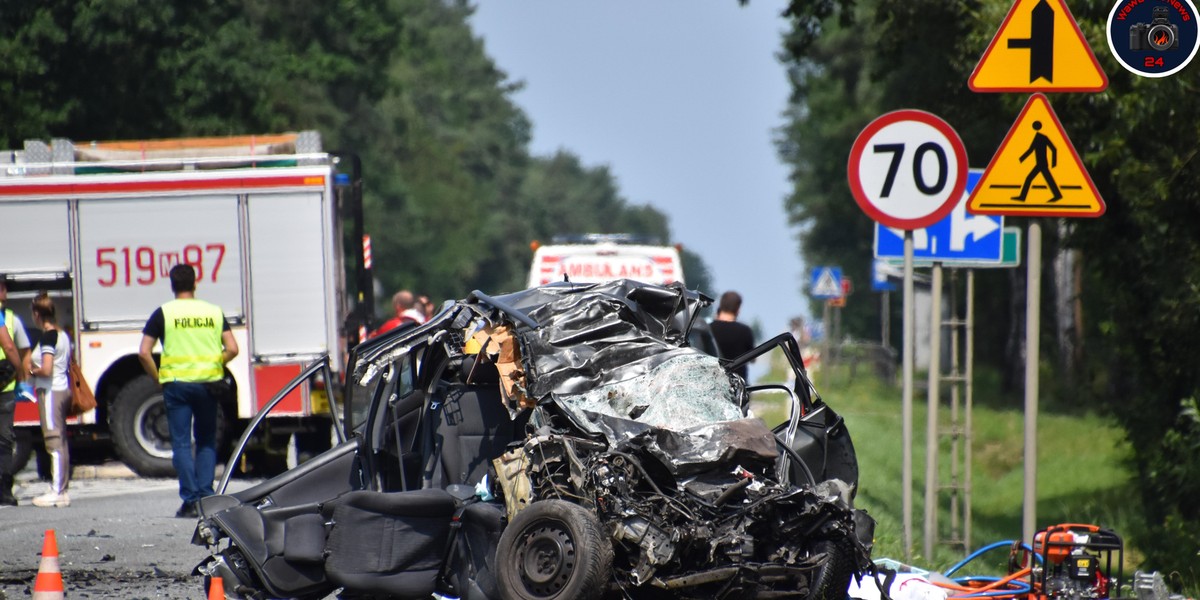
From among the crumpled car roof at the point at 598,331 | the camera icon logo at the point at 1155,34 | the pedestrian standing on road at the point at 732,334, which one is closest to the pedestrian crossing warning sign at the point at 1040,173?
the camera icon logo at the point at 1155,34

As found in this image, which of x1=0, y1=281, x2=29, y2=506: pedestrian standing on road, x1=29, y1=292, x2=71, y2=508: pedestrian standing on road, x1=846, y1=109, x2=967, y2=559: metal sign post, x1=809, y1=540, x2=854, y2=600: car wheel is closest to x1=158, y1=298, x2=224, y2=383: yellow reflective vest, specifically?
x1=0, y1=281, x2=29, y2=506: pedestrian standing on road

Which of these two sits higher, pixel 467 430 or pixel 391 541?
pixel 467 430

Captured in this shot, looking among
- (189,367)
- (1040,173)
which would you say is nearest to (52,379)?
(189,367)

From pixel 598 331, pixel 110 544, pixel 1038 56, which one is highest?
pixel 1038 56

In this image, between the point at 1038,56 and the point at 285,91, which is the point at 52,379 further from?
the point at 285,91

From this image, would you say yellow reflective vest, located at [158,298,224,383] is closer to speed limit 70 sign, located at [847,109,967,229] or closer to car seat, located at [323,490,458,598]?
car seat, located at [323,490,458,598]

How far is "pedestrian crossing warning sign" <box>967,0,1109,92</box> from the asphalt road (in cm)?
486

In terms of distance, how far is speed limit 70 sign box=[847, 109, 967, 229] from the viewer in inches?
372

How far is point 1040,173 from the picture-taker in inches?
325

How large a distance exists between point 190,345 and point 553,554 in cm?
562

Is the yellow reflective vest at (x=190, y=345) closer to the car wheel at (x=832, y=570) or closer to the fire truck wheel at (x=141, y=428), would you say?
the fire truck wheel at (x=141, y=428)

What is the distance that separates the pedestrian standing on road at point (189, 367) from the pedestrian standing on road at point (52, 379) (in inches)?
76.1

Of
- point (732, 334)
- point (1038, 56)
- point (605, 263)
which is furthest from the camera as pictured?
point (605, 263)

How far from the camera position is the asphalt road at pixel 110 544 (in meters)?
9.00
